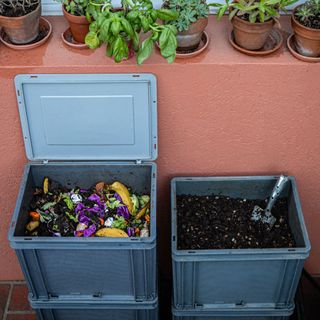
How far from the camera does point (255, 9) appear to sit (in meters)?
1.83

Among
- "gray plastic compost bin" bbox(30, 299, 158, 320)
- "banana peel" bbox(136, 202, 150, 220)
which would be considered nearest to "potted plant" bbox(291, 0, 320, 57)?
"banana peel" bbox(136, 202, 150, 220)

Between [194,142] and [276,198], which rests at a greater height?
Result: [194,142]

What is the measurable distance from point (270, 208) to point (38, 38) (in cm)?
107

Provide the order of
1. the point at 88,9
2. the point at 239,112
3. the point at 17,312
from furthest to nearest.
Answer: the point at 17,312 → the point at 239,112 → the point at 88,9

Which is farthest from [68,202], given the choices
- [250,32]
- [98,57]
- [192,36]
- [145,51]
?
[250,32]

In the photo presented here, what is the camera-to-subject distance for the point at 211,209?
2.12m

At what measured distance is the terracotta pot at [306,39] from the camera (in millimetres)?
1811

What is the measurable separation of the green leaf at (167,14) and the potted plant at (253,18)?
6.4 inches

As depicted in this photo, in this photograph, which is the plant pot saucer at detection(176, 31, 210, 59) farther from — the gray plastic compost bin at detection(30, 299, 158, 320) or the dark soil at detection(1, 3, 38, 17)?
the gray plastic compost bin at detection(30, 299, 158, 320)

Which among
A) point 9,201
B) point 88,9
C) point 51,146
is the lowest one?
point 9,201

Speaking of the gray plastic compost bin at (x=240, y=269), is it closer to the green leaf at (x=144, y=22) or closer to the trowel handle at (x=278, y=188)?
the trowel handle at (x=278, y=188)

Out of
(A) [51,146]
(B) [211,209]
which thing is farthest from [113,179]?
(B) [211,209]

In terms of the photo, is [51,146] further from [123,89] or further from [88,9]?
[88,9]

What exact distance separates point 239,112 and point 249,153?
20cm
